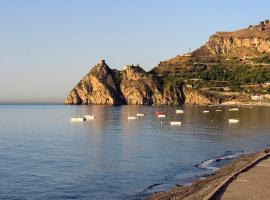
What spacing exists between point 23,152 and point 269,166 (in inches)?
1434

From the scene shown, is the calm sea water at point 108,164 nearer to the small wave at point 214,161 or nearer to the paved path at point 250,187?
the small wave at point 214,161

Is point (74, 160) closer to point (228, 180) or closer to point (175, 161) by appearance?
point (175, 161)

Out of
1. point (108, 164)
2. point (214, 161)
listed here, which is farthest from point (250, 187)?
point (108, 164)

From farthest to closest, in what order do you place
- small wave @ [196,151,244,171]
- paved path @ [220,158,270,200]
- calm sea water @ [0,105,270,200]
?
small wave @ [196,151,244,171] → calm sea water @ [0,105,270,200] → paved path @ [220,158,270,200]

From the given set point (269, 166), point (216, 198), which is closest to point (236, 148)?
point (269, 166)

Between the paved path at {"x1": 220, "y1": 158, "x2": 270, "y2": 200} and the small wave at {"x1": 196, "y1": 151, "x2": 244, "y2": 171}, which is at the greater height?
the paved path at {"x1": 220, "y1": 158, "x2": 270, "y2": 200}

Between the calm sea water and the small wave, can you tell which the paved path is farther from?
the small wave

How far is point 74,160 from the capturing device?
5509 cm

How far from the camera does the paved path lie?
2597cm

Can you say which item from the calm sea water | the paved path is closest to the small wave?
the calm sea water

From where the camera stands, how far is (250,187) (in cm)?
2852

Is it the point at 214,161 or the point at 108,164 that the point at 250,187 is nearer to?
the point at 214,161

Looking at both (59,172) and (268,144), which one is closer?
(59,172)

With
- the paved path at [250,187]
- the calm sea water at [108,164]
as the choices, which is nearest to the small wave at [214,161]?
the calm sea water at [108,164]
